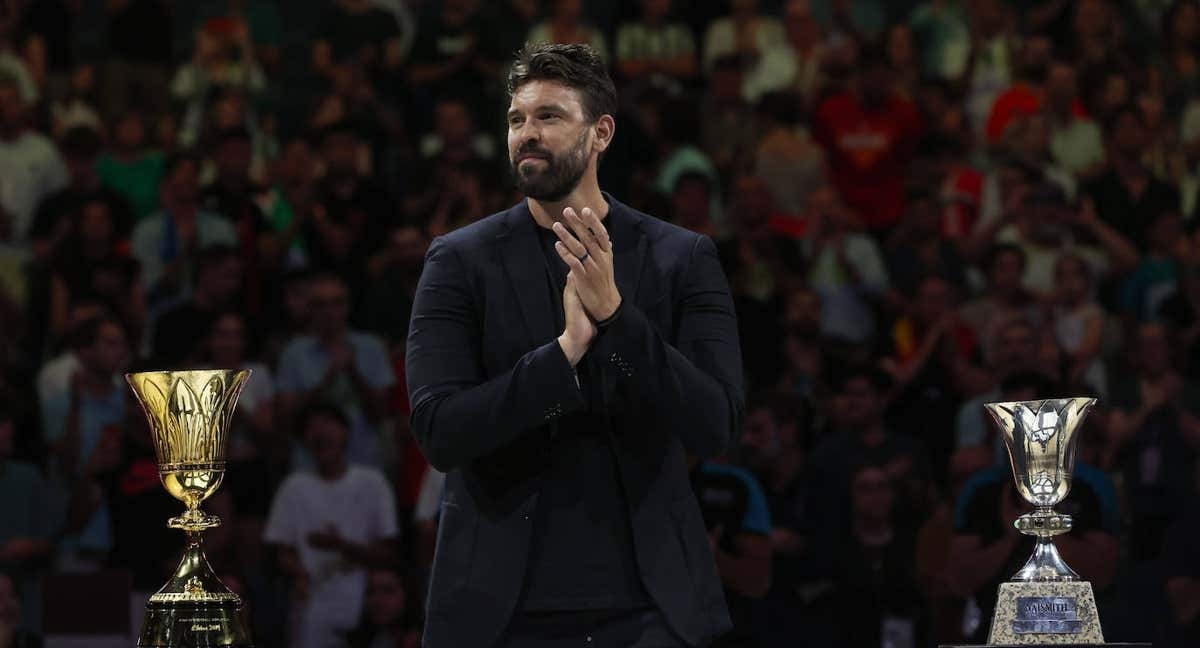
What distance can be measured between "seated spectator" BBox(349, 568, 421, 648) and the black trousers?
5.12m

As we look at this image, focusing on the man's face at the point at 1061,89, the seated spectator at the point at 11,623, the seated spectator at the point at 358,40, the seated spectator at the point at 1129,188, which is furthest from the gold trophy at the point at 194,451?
the man's face at the point at 1061,89

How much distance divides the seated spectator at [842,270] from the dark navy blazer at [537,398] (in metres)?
6.99

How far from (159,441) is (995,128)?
926 cm

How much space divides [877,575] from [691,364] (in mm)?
5085

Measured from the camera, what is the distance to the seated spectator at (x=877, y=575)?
8.20 meters

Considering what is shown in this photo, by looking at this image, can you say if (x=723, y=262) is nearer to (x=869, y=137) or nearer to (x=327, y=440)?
(x=869, y=137)

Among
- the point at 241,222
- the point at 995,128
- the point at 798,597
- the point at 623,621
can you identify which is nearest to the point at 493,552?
the point at 623,621

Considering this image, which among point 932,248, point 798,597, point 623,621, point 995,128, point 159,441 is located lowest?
point 798,597

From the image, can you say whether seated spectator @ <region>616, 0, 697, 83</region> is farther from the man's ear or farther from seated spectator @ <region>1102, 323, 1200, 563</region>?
the man's ear

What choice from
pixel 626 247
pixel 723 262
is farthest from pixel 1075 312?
pixel 626 247

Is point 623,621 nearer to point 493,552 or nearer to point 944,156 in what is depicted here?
point 493,552

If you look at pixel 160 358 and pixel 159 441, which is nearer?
pixel 159 441

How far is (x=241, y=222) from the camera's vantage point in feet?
35.3

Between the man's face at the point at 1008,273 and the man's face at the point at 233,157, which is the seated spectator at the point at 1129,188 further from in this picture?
the man's face at the point at 233,157
